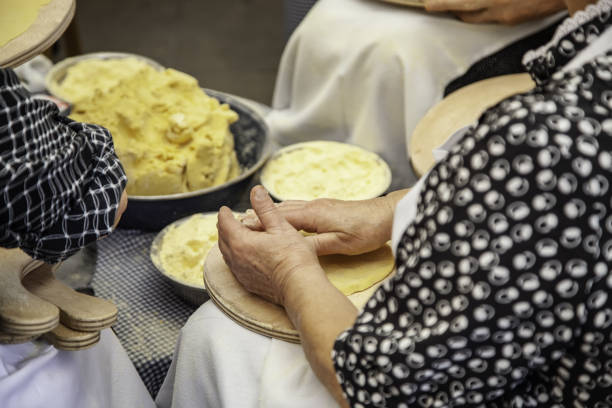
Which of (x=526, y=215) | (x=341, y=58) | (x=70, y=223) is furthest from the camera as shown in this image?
(x=341, y=58)

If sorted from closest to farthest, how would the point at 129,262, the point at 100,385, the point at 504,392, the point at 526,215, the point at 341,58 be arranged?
1. the point at 526,215
2. the point at 504,392
3. the point at 100,385
4. the point at 129,262
5. the point at 341,58

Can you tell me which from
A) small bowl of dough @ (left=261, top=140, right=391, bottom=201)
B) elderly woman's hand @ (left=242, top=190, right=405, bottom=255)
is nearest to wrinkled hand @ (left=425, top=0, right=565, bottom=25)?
small bowl of dough @ (left=261, top=140, right=391, bottom=201)

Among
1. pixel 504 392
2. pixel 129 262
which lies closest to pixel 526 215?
pixel 504 392

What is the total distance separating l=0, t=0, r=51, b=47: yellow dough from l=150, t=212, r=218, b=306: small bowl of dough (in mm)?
573

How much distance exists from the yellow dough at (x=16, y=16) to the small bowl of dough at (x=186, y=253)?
0.57 meters

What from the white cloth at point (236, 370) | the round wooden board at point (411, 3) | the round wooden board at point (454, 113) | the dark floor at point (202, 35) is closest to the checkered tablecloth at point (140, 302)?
the white cloth at point (236, 370)

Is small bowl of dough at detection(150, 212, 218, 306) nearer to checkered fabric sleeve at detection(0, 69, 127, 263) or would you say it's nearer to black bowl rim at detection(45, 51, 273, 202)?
black bowl rim at detection(45, 51, 273, 202)

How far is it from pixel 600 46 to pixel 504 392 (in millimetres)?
451

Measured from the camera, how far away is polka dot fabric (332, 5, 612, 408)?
2.33ft

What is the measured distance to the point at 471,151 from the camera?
758 mm

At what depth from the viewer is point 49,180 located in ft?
2.88

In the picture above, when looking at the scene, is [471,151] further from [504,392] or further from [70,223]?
[70,223]

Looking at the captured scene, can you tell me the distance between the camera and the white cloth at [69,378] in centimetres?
97

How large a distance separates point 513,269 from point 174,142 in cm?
115
